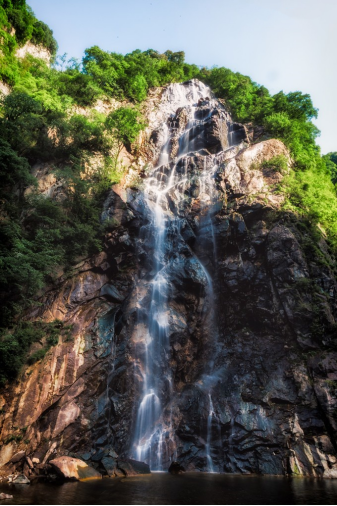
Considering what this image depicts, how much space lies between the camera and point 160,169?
24906 mm

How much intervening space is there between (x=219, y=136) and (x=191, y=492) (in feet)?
80.0

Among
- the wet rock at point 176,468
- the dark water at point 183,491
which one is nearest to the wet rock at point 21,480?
the dark water at point 183,491

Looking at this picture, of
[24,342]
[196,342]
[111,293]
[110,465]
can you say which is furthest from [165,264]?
[110,465]

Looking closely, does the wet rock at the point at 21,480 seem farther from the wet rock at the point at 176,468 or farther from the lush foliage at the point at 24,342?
the wet rock at the point at 176,468

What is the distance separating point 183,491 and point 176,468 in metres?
4.46

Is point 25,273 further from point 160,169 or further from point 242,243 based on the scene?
point 160,169

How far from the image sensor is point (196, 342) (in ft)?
57.4

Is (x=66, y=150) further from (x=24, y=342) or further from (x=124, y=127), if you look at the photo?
(x=24, y=342)

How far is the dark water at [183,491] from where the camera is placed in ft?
26.1

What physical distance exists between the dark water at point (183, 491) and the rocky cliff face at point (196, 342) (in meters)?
2.17

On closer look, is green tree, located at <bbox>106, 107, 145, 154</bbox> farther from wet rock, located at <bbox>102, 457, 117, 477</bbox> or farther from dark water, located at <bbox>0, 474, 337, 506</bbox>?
dark water, located at <bbox>0, 474, 337, 506</bbox>

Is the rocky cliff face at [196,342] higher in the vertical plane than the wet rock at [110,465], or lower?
higher

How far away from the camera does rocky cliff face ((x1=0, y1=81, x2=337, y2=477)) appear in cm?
1319

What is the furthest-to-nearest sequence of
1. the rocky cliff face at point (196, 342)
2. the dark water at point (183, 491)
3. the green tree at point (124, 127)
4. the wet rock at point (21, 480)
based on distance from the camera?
the green tree at point (124, 127), the rocky cliff face at point (196, 342), the wet rock at point (21, 480), the dark water at point (183, 491)
